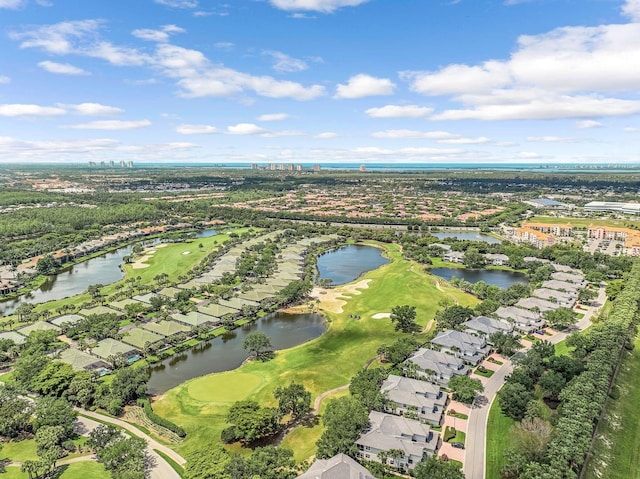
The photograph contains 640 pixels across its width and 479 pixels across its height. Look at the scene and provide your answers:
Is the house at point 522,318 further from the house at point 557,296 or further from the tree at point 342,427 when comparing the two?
the tree at point 342,427

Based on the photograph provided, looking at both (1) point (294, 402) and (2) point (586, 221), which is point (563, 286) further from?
(2) point (586, 221)

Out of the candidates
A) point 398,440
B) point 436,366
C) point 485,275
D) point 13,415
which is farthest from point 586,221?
point 13,415

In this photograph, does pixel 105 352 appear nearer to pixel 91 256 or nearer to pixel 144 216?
pixel 91 256

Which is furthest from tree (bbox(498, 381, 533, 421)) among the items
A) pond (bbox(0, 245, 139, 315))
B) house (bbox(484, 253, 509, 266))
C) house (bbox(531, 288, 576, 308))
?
pond (bbox(0, 245, 139, 315))

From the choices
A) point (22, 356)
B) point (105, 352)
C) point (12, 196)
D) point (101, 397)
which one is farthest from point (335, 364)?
point (12, 196)

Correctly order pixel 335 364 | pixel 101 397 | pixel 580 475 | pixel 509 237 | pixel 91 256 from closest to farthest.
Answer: pixel 580 475, pixel 101 397, pixel 335 364, pixel 91 256, pixel 509 237

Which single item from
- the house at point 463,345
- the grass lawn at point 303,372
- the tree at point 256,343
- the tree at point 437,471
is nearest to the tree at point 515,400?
the house at point 463,345
